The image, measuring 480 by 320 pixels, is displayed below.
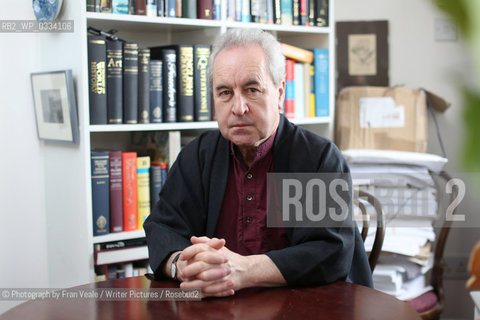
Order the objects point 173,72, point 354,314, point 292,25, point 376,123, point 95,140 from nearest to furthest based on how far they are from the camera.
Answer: point 354,314, point 173,72, point 95,140, point 292,25, point 376,123

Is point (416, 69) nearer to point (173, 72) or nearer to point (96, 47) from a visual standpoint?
point (173, 72)

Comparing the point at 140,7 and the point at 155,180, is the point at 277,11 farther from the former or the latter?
the point at 155,180

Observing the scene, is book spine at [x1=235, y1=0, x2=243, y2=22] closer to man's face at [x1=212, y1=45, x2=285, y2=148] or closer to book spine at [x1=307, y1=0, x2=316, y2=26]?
book spine at [x1=307, y1=0, x2=316, y2=26]

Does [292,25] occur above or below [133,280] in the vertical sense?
above

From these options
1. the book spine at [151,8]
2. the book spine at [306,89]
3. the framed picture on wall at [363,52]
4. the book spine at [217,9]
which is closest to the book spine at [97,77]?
the book spine at [151,8]

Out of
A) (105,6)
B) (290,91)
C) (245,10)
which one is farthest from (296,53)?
(105,6)

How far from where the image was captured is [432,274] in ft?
8.00

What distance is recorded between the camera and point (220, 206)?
1503mm

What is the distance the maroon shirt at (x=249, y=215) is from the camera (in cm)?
150

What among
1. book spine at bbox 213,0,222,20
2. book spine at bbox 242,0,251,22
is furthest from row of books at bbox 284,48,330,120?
book spine at bbox 213,0,222,20

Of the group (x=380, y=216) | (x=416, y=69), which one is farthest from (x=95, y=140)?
(x=416, y=69)

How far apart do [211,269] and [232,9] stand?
4.72 ft

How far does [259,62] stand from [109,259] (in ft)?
3.20

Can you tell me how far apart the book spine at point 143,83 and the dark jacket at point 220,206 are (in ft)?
1.93
